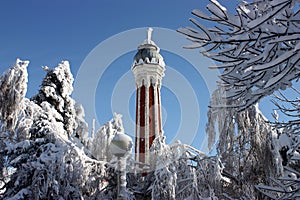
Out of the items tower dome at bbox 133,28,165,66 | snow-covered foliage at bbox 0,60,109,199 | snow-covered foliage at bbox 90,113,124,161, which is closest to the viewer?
snow-covered foliage at bbox 0,60,109,199

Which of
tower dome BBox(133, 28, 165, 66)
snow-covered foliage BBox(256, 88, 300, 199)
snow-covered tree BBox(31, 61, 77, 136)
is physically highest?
tower dome BBox(133, 28, 165, 66)

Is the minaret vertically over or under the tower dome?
under

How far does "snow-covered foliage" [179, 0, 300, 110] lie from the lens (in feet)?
6.93

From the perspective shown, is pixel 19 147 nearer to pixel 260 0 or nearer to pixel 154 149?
pixel 154 149

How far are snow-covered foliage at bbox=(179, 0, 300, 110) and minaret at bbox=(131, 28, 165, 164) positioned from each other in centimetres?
2601

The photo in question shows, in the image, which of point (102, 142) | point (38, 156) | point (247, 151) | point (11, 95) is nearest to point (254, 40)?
point (247, 151)

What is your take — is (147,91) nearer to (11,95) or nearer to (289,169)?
(11,95)

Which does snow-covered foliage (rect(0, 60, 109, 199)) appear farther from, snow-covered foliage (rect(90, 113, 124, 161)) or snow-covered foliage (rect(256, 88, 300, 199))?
snow-covered foliage (rect(256, 88, 300, 199))

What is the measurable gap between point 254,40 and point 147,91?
27.6 m

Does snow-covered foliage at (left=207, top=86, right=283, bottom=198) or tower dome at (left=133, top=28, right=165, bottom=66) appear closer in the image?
snow-covered foliage at (left=207, top=86, right=283, bottom=198)

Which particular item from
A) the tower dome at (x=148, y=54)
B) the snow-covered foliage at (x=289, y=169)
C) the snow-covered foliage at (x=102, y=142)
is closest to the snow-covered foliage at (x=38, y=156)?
the snow-covered foliage at (x=102, y=142)

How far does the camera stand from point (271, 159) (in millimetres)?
9203

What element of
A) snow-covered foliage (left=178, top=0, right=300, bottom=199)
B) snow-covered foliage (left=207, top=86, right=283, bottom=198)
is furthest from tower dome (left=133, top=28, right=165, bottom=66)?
snow-covered foliage (left=207, top=86, right=283, bottom=198)

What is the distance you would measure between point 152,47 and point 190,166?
21469mm
